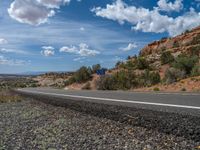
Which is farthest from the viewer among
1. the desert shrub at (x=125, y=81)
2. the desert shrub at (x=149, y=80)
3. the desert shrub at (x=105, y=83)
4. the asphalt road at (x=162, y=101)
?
the desert shrub at (x=105, y=83)

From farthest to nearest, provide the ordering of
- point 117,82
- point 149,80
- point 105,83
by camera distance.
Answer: point 105,83 < point 117,82 < point 149,80

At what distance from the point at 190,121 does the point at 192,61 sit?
94.5ft

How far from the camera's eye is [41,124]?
36.4 feet

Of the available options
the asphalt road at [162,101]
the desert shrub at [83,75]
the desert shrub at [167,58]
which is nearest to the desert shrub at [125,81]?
the desert shrub at [167,58]

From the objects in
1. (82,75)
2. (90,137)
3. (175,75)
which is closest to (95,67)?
(82,75)

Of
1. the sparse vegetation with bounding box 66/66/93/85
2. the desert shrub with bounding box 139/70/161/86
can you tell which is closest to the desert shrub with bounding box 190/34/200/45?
Answer: the sparse vegetation with bounding box 66/66/93/85

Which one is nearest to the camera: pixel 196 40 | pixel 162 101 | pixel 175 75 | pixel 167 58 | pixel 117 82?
pixel 162 101

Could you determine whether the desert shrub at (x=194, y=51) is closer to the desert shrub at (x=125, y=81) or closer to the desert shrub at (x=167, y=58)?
the desert shrub at (x=167, y=58)

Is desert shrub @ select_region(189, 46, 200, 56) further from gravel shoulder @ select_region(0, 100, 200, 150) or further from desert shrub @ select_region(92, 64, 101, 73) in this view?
gravel shoulder @ select_region(0, 100, 200, 150)

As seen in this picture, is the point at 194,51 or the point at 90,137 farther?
the point at 194,51

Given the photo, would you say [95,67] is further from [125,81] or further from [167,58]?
[125,81]

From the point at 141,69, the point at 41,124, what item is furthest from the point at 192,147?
the point at 141,69

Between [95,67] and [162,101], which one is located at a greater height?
[95,67]

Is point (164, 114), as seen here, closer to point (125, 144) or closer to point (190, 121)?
point (190, 121)
